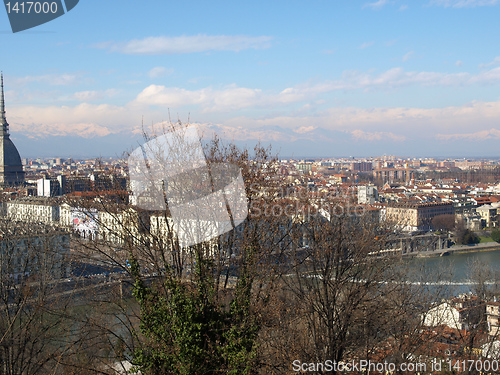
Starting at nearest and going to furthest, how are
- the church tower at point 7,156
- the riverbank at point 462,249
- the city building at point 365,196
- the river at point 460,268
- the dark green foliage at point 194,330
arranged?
the dark green foliage at point 194,330
the river at point 460,268
the riverbank at point 462,249
the city building at point 365,196
the church tower at point 7,156

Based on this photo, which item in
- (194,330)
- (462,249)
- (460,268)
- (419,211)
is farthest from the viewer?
(419,211)

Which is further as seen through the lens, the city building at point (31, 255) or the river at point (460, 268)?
the river at point (460, 268)

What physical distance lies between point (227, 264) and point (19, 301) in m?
1.35

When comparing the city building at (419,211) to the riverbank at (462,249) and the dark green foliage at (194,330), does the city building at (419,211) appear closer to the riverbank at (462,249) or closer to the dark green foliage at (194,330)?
the riverbank at (462,249)

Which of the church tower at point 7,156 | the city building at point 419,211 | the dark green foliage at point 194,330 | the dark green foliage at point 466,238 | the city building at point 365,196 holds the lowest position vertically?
the dark green foliage at point 466,238

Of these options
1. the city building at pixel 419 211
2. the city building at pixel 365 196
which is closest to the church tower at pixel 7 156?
the city building at pixel 365 196

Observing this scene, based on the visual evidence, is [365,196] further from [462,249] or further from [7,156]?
[7,156]

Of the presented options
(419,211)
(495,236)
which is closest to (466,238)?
(495,236)

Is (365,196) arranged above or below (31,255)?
below

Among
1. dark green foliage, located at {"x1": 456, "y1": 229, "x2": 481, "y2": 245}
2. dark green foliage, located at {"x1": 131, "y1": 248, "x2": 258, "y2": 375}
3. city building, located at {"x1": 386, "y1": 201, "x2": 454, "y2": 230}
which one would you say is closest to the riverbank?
dark green foliage, located at {"x1": 456, "y1": 229, "x2": 481, "y2": 245}

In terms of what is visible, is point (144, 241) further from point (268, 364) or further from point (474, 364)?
point (474, 364)

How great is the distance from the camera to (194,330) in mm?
2166

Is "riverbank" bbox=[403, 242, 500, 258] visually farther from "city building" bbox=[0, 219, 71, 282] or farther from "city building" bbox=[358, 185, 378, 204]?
"city building" bbox=[0, 219, 71, 282]

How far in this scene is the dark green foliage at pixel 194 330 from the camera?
216cm
